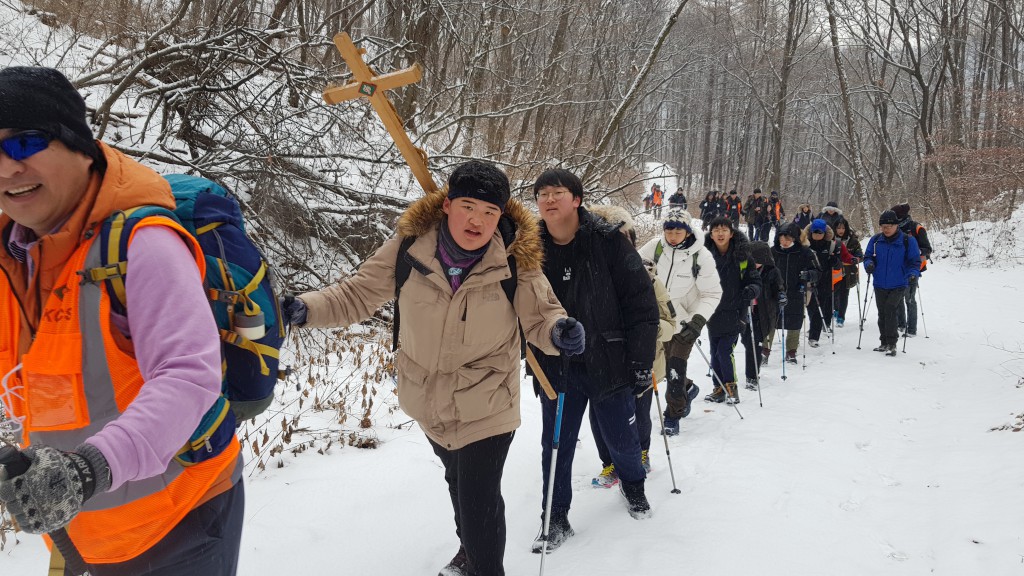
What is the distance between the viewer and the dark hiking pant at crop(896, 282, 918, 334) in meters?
9.25

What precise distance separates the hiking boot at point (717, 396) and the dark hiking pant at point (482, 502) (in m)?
4.75

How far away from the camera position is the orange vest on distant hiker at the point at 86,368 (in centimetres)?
126

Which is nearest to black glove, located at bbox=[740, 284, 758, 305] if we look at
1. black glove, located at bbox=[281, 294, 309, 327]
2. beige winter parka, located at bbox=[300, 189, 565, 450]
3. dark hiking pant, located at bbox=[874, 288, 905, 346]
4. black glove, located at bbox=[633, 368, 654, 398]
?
black glove, located at bbox=[633, 368, 654, 398]

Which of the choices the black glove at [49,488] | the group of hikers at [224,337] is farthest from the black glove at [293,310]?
the black glove at [49,488]

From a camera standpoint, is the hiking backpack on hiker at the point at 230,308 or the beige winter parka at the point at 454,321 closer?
the hiking backpack on hiker at the point at 230,308

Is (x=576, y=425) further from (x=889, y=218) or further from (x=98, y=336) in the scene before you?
(x=889, y=218)

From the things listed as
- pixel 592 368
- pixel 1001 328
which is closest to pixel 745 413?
pixel 592 368

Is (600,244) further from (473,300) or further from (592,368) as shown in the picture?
(473,300)

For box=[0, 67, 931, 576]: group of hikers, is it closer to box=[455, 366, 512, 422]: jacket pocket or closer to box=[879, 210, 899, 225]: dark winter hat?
box=[455, 366, 512, 422]: jacket pocket

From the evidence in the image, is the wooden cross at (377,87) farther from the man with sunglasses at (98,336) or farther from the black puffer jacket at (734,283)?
the black puffer jacket at (734,283)

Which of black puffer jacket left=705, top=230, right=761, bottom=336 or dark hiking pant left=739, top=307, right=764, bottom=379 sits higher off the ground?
black puffer jacket left=705, top=230, right=761, bottom=336

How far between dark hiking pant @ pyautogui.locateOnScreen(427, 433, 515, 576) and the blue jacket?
8.11 meters

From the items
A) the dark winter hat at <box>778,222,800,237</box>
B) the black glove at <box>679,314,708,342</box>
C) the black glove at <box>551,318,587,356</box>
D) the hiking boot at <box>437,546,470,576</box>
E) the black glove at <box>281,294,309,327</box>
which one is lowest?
the hiking boot at <box>437,546,470,576</box>

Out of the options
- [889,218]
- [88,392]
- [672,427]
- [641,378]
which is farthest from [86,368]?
[889,218]
